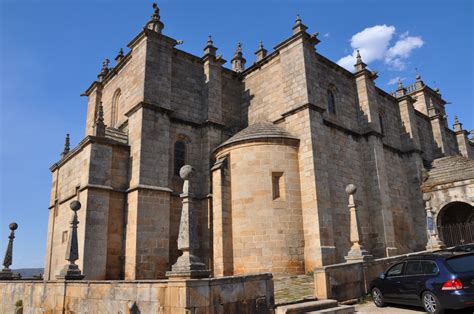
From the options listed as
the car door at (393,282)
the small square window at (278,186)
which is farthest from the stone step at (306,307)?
the small square window at (278,186)

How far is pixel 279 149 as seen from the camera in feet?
48.8

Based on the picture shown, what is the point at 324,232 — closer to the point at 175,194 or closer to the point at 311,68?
the point at 175,194

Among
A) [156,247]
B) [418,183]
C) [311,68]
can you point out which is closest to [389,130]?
[418,183]

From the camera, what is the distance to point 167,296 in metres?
6.78

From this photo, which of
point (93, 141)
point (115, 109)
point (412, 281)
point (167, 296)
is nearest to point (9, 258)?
point (93, 141)

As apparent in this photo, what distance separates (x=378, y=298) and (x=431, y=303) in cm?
191

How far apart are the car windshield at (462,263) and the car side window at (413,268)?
0.72 meters

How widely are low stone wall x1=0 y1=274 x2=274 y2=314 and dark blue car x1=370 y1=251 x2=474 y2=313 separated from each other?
3073 millimetres

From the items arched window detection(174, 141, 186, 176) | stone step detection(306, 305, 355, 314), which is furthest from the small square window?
stone step detection(306, 305, 355, 314)

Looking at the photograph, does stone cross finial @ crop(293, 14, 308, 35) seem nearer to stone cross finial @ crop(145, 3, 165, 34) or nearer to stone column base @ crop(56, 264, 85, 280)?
stone cross finial @ crop(145, 3, 165, 34)

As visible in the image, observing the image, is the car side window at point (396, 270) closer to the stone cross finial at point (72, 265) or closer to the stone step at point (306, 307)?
the stone step at point (306, 307)

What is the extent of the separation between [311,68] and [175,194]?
27.6ft

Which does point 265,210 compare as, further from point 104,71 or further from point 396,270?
point 104,71

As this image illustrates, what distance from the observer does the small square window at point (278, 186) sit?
47.1 feet
